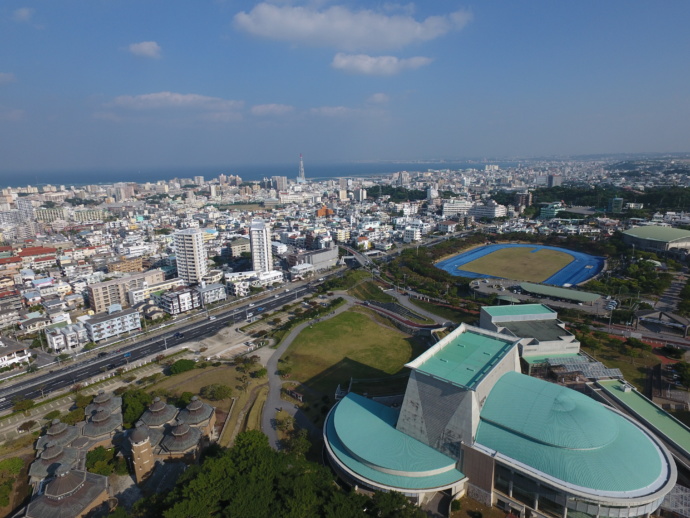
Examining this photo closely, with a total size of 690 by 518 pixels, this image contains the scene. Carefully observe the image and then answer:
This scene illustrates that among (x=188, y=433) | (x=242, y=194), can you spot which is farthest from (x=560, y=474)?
(x=242, y=194)

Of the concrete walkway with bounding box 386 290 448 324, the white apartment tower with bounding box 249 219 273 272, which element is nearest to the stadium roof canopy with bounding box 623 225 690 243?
the concrete walkway with bounding box 386 290 448 324

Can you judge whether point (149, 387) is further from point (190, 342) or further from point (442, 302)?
point (442, 302)

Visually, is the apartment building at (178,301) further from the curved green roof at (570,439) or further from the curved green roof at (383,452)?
the curved green roof at (570,439)

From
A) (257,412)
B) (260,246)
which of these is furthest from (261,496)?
(260,246)

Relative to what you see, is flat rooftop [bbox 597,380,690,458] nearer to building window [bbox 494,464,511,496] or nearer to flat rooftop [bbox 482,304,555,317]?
flat rooftop [bbox 482,304,555,317]

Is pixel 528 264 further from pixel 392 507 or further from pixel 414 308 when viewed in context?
pixel 392 507
